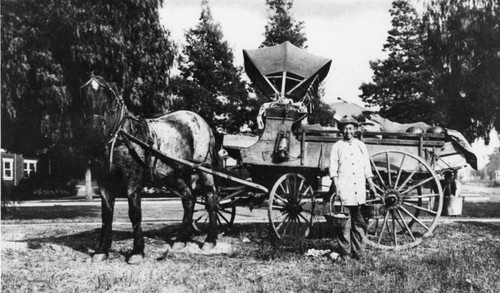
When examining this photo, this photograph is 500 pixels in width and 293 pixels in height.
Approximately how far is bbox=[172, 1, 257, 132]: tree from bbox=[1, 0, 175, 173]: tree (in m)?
10.7

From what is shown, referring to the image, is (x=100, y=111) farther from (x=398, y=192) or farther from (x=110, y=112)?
(x=398, y=192)

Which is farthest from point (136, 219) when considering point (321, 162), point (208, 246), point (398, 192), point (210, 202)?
point (398, 192)

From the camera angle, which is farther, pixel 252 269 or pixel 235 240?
pixel 235 240

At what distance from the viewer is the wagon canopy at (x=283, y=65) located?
369 inches

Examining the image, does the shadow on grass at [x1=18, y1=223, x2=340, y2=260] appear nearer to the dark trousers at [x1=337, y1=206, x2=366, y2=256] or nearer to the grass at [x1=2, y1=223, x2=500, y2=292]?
the grass at [x1=2, y1=223, x2=500, y2=292]

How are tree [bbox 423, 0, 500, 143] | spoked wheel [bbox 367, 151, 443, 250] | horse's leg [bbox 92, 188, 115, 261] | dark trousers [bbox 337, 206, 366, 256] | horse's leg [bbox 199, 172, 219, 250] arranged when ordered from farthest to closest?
tree [bbox 423, 0, 500, 143] < horse's leg [bbox 199, 172, 219, 250] < spoked wheel [bbox 367, 151, 443, 250] < horse's leg [bbox 92, 188, 115, 261] < dark trousers [bbox 337, 206, 366, 256]

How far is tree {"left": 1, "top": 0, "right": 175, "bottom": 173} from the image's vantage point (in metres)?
10.2

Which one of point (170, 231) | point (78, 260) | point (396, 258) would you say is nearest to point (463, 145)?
point (396, 258)

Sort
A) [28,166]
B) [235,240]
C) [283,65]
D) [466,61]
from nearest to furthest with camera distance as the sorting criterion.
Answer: [235,240], [283,65], [466,61], [28,166]

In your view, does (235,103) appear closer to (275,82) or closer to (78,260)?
(275,82)

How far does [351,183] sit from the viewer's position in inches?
264

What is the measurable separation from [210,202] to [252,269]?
2.23 m

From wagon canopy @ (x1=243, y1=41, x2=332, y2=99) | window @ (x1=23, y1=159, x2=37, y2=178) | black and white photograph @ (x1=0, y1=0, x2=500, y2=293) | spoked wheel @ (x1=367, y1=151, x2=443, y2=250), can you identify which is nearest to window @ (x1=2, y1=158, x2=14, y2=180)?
window @ (x1=23, y1=159, x2=37, y2=178)

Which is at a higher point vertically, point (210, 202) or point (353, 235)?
point (210, 202)
